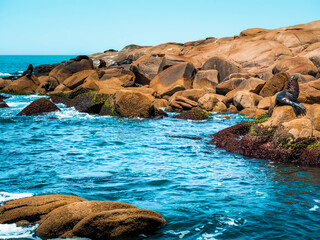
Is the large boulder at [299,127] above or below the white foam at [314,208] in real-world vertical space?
above

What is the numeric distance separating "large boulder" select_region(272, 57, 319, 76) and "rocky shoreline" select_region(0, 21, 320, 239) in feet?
0.25

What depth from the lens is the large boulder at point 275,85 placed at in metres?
24.0

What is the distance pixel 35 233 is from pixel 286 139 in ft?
28.6

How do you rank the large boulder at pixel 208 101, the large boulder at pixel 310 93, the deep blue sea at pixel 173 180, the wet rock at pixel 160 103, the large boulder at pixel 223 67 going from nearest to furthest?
1. the deep blue sea at pixel 173 180
2. the large boulder at pixel 310 93
3. the large boulder at pixel 208 101
4. the wet rock at pixel 160 103
5. the large boulder at pixel 223 67

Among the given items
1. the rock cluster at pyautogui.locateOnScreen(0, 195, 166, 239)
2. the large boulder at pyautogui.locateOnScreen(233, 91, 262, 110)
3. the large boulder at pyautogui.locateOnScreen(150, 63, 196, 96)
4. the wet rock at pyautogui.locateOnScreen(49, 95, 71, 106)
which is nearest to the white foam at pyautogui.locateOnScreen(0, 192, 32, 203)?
the rock cluster at pyautogui.locateOnScreen(0, 195, 166, 239)

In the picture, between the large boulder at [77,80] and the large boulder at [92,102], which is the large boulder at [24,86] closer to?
the large boulder at [77,80]

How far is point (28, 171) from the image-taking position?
10.4m

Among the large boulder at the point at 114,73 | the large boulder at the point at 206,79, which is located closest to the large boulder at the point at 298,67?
the large boulder at the point at 206,79

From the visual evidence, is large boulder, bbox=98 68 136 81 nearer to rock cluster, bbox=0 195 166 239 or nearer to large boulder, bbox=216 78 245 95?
large boulder, bbox=216 78 245 95

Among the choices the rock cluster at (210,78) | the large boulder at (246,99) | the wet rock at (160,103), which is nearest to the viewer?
the rock cluster at (210,78)

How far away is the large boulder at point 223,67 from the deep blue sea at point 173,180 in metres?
17.5

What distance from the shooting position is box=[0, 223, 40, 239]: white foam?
6.17m

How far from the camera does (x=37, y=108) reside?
2355cm

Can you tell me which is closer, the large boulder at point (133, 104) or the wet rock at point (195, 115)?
the wet rock at point (195, 115)
